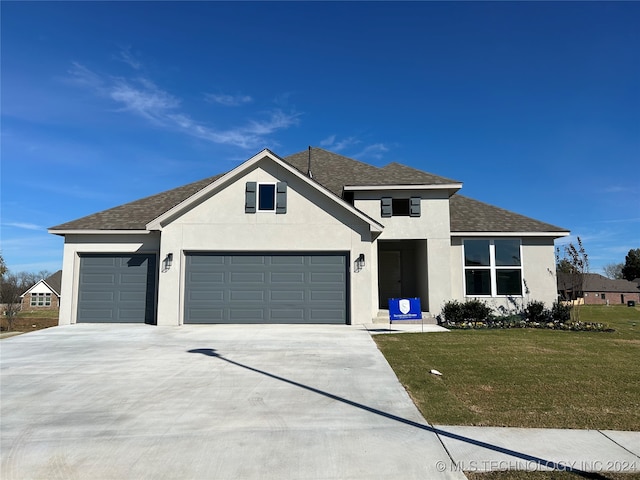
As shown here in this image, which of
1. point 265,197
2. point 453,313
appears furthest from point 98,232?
point 453,313

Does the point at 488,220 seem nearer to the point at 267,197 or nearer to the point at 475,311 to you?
the point at 475,311

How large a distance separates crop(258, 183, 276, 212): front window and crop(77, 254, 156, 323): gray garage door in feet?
15.8

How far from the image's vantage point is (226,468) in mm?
3656

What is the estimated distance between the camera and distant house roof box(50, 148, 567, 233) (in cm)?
1570

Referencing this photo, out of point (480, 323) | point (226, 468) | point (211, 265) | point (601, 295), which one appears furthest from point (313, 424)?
point (601, 295)

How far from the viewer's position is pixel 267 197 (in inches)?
579

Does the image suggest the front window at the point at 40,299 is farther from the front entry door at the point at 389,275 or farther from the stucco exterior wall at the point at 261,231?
the front entry door at the point at 389,275

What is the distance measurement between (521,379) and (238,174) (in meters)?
11.4

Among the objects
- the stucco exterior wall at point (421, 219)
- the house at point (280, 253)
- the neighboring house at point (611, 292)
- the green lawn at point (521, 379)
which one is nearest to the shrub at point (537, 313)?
the house at point (280, 253)

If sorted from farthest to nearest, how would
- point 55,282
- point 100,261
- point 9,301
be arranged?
point 55,282 < point 9,301 < point 100,261

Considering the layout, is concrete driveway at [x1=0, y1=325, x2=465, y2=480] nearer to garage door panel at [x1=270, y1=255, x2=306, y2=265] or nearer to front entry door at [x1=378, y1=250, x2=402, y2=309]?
garage door panel at [x1=270, y1=255, x2=306, y2=265]

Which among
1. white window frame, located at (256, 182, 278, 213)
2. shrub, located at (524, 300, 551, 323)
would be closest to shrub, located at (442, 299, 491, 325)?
shrub, located at (524, 300, 551, 323)

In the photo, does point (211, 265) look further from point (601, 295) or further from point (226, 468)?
point (601, 295)

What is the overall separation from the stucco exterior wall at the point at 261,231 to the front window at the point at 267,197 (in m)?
0.24
